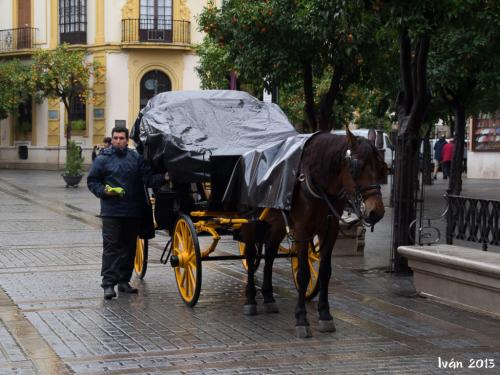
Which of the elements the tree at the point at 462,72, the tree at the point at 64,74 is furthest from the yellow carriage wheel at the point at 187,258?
the tree at the point at 64,74

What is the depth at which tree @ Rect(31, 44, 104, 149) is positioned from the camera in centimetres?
4412

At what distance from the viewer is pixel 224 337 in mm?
8156

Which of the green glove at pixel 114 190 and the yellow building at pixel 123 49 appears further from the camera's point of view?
the yellow building at pixel 123 49

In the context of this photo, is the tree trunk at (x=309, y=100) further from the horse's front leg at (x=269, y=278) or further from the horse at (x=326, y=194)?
the horse at (x=326, y=194)

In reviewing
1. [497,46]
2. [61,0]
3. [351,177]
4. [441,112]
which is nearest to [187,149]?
[351,177]

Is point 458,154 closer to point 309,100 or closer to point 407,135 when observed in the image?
point 309,100

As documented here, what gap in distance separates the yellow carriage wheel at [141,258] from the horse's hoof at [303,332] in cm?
339

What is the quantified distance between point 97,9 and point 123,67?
3083 millimetres

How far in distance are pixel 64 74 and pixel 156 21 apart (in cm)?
531

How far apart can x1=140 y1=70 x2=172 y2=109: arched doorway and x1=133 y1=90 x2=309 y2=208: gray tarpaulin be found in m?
35.5

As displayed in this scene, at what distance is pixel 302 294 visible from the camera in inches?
326

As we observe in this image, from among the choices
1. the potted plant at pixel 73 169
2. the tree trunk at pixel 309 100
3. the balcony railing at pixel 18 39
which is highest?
the balcony railing at pixel 18 39

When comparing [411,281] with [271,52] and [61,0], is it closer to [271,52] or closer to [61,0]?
[271,52]

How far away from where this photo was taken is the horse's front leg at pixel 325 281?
8344mm
